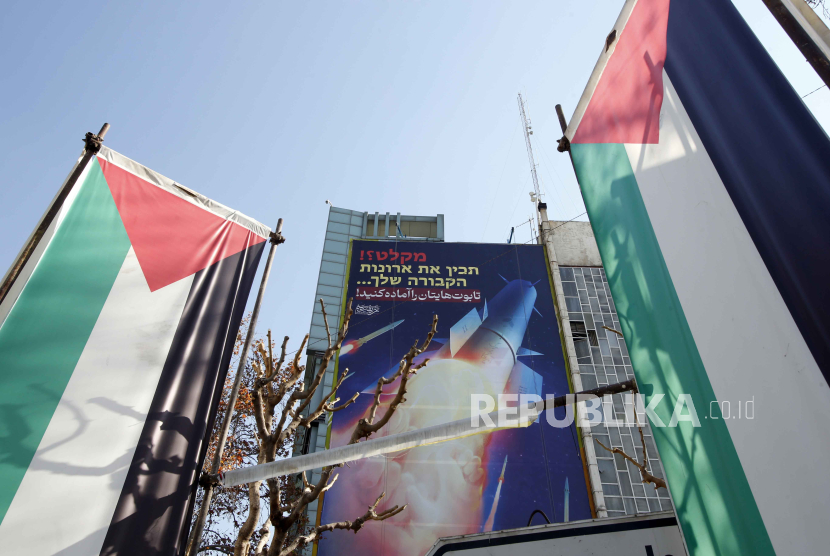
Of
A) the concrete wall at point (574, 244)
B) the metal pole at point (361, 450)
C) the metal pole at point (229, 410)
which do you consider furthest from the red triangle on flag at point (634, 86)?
the concrete wall at point (574, 244)

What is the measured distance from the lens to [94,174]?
5.57 metres

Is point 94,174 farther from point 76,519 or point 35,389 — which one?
point 76,519

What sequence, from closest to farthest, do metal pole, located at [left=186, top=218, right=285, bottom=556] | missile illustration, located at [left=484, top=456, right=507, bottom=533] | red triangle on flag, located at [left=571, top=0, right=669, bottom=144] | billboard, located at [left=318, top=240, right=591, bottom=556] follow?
red triangle on flag, located at [left=571, top=0, right=669, bottom=144] < metal pole, located at [left=186, top=218, right=285, bottom=556] < missile illustration, located at [left=484, top=456, right=507, bottom=533] < billboard, located at [left=318, top=240, right=591, bottom=556]

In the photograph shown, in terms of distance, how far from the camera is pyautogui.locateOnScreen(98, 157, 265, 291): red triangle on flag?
18.4 ft

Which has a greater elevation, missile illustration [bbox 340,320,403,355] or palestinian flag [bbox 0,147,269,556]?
missile illustration [bbox 340,320,403,355]

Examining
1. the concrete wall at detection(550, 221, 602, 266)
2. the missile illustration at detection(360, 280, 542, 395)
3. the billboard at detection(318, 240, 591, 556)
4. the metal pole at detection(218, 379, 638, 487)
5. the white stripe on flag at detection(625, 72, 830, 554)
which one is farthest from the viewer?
the concrete wall at detection(550, 221, 602, 266)

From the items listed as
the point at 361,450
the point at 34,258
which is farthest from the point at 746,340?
the point at 34,258

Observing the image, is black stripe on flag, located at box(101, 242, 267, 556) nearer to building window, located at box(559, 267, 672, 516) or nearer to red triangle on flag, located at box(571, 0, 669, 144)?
red triangle on flag, located at box(571, 0, 669, 144)

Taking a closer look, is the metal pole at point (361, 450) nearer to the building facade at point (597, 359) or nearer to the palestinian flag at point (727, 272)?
the palestinian flag at point (727, 272)

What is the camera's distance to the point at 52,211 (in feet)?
16.2

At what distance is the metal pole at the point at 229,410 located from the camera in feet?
16.9

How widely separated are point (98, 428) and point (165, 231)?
7.77 feet

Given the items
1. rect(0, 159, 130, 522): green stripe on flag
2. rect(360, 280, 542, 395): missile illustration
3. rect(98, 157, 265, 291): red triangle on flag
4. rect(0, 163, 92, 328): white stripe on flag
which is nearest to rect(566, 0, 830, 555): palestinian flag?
rect(98, 157, 265, 291): red triangle on flag

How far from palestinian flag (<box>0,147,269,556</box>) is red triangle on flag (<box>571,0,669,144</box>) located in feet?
14.8
